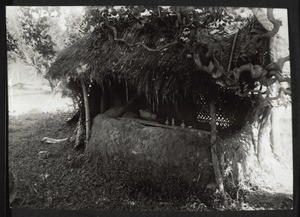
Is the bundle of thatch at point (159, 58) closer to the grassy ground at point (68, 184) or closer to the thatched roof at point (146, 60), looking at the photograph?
the thatched roof at point (146, 60)

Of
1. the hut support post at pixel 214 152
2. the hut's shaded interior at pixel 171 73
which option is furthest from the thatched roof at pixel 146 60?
the hut support post at pixel 214 152

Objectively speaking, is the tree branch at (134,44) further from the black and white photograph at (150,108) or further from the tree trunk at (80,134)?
the tree trunk at (80,134)

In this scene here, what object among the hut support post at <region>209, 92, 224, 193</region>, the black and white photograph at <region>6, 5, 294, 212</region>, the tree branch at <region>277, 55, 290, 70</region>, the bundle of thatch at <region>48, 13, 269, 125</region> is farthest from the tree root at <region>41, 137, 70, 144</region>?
the tree branch at <region>277, 55, 290, 70</region>

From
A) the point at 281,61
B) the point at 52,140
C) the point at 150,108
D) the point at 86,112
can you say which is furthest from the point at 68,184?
the point at 281,61

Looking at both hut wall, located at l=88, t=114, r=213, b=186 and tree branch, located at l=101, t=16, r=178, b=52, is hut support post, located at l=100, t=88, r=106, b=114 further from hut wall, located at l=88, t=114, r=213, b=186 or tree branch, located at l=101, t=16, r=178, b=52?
tree branch, located at l=101, t=16, r=178, b=52

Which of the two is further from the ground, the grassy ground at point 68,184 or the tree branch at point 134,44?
the tree branch at point 134,44

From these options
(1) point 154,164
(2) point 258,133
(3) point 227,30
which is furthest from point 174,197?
(3) point 227,30

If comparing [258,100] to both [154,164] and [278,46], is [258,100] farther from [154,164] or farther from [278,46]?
[154,164]

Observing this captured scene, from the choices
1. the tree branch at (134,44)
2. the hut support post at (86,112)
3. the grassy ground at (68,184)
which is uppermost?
the tree branch at (134,44)

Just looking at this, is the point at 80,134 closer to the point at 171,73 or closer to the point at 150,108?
the point at 150,108

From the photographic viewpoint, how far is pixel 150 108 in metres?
1.28

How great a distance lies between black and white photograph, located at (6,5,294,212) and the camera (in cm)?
127

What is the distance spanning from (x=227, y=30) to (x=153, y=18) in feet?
0.92

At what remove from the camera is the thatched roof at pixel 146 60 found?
127 centimetres
